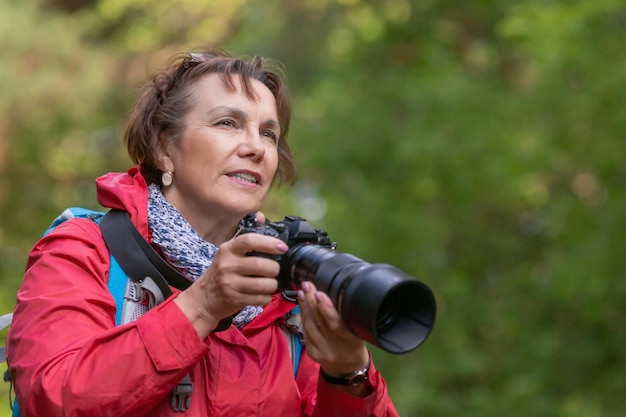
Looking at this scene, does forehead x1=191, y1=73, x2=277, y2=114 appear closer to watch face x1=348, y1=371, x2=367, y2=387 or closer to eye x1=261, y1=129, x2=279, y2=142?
eye x1=261, y1=129, x2=279, y2=142

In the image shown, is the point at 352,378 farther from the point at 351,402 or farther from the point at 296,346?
the point at 296,346

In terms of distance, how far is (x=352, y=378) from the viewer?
7.19 feet

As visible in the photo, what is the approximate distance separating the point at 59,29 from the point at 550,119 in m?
6.21

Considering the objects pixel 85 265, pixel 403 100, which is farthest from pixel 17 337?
pixel 403 100

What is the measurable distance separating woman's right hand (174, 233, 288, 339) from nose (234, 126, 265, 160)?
0.48 meters

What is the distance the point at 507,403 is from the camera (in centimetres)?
791

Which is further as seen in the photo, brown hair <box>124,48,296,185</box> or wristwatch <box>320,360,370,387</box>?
brown hair <box>124,48,296,185</box>

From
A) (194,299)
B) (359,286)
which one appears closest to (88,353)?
(194,299)

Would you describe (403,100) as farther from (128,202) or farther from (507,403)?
(128,202)

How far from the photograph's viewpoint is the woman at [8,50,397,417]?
196 centimetres

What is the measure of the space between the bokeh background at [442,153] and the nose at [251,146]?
200 inches

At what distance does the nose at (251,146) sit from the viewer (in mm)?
2447

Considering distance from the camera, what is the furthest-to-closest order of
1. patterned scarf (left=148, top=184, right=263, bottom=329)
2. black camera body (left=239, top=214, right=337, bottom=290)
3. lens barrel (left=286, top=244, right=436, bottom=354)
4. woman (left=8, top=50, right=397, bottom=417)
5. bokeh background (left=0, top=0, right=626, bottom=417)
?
1. bokeh background (left=0, top=0, right=626, bottom=417)
2. patterned scarf (left=148, top=184, right=263, bottom=329)
3. black camera body (left=239, top=214, right=337, bottom=290)
4. woman (left=8, top=50, right=397, bottom=417)
5. lens barrel (left=286, top=244, right=436, bottom=354)

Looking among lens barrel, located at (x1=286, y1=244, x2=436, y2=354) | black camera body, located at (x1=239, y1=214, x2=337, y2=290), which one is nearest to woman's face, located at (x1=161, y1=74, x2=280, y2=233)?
black camera body, located at (x1=239, y1=214, x2=337, y2=290)
